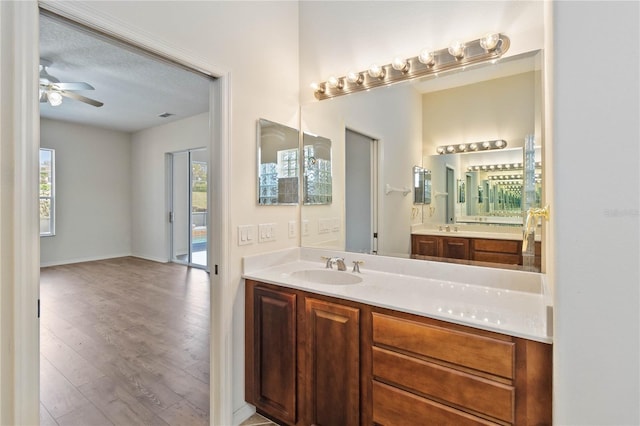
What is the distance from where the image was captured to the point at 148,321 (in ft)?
10.6

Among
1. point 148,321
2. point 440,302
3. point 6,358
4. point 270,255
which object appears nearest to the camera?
point 6,358

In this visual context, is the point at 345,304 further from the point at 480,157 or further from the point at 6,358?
the point at 6,358

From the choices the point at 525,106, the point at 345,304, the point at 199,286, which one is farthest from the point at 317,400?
the point at 199,286

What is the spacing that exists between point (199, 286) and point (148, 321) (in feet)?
4.25

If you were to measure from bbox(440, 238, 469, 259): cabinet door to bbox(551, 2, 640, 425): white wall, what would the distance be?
98 centimetres

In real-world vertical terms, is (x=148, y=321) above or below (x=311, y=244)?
below

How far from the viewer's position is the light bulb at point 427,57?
171 centimetres

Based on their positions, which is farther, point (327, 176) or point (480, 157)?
point (327, 176)

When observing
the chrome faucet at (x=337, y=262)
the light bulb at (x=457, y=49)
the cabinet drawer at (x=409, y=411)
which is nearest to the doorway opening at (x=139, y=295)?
the chrome faucet at (x=337, y=262)

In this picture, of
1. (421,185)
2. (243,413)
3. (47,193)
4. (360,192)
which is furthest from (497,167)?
(47,193)

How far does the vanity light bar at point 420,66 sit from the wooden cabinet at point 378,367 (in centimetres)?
135

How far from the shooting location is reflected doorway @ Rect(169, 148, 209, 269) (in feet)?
19.7

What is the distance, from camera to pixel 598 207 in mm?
698

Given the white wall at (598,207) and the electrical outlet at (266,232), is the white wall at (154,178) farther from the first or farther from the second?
the white wall at (598,207)
